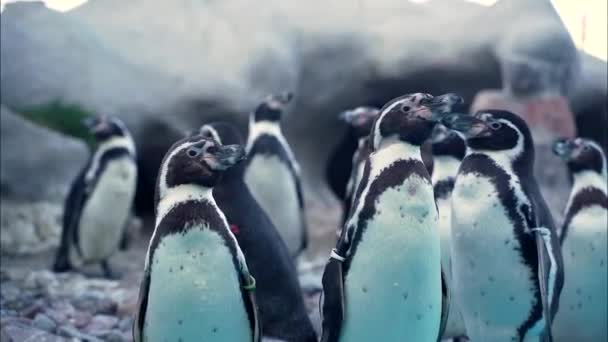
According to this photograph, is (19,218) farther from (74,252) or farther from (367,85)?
(367,85)

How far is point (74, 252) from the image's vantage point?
686 cm

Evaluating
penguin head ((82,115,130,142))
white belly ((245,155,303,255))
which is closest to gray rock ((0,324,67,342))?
white belly ((245,155,303,255))

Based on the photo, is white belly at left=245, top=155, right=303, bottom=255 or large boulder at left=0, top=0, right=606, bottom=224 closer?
white belly at left=245, top=155, right=303, bottom=255

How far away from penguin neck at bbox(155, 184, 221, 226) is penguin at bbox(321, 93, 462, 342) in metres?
0.47

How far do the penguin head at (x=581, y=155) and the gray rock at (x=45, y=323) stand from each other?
2.75m

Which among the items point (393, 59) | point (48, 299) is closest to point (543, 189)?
point (393, 59)

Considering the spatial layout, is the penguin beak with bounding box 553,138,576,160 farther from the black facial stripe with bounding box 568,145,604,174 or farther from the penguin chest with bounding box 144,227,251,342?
A: the penguin chest with bounding box 144,227,251,342

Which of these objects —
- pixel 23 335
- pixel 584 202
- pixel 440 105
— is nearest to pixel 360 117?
pixel 584 202

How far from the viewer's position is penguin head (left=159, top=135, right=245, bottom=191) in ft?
8.52

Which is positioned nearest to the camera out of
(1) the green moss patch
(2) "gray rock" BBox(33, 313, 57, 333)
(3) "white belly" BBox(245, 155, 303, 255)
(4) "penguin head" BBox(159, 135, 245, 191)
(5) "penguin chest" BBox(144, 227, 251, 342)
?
(5) "penguin chest" BBox(144, 227, 251, 342)

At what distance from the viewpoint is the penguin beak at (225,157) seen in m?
2.60

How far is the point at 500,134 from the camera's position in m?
3.25

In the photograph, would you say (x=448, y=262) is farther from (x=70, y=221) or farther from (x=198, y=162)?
(x=70, y=221)

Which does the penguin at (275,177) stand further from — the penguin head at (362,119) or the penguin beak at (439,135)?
the penguin beak at (439,135)
